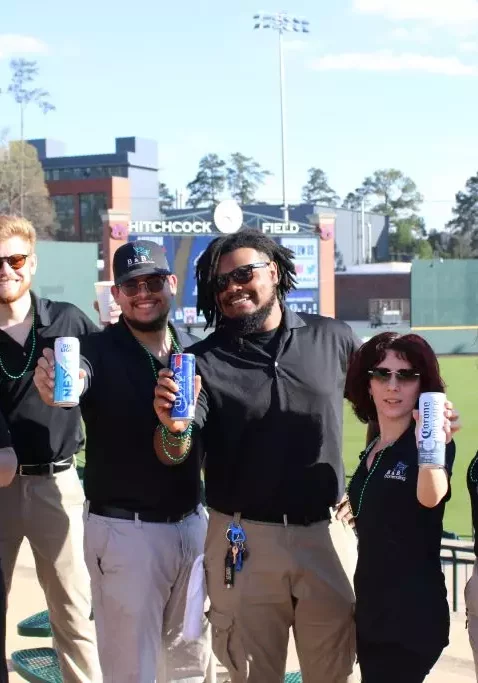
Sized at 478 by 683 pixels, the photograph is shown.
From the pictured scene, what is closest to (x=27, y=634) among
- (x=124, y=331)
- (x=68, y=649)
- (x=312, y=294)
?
(x=68, y=649)

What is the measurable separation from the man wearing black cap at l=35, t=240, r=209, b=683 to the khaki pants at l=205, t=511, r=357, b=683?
0.27 meters

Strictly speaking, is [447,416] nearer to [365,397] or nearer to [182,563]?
[365,397]

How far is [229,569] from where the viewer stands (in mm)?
3562

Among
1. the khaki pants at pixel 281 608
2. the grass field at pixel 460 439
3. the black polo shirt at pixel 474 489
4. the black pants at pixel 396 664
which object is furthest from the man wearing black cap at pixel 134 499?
the grass field at pixel 460 439

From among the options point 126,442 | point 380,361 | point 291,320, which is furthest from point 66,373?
point 380,361

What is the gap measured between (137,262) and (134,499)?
0.95 metres

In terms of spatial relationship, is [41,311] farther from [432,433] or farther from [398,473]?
[432,433]

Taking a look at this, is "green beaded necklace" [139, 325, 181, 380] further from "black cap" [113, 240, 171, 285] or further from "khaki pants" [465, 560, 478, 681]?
"khaki pants" [465, 560, 478, 681]

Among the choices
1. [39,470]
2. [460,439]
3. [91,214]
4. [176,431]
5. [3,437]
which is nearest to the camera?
[176,431]

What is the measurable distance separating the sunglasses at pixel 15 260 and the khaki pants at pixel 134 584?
113 cm

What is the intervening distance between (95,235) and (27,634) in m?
67.4

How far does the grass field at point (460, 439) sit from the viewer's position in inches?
419

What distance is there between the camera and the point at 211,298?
3.90 m

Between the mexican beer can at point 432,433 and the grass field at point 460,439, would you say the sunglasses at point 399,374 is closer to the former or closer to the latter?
the mexican beer can at point 432,433
